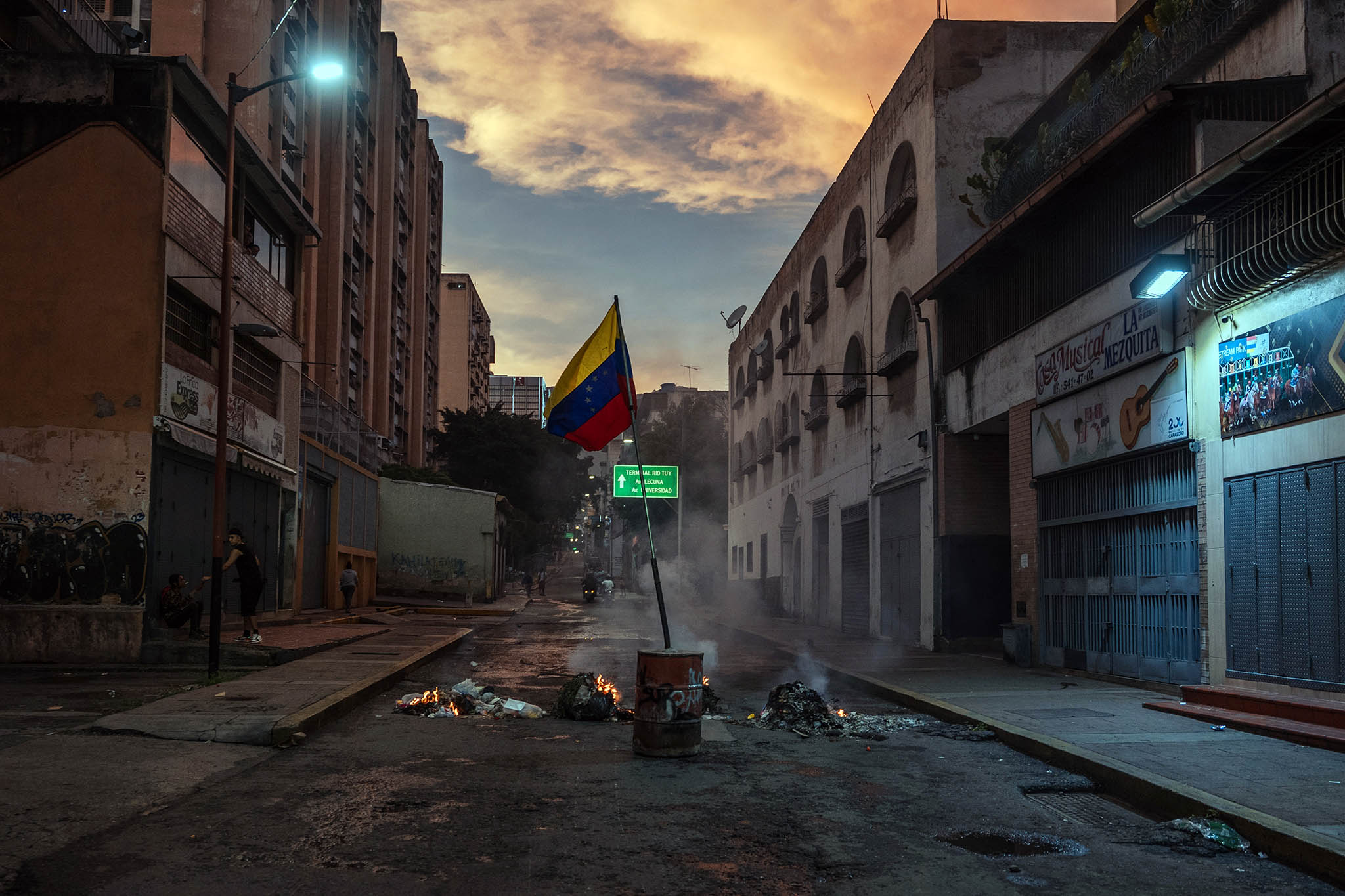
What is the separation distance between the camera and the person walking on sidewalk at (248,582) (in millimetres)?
15039

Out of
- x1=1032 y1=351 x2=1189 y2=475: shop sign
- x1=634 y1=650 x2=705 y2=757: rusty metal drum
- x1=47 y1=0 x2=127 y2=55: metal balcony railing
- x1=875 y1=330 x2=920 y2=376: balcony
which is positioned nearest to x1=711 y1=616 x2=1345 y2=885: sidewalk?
x1=634 y1=650 x2=705 y2=757: rusty metal drum

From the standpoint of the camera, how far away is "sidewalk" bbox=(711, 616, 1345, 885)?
5355 millimetres

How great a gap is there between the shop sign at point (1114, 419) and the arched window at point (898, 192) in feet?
22.3

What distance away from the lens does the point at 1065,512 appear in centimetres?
1458

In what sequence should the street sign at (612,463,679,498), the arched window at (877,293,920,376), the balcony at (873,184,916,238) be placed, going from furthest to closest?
the street sign at (612,463,679,498), the arched window at (877,293,920,376), the balcony at (873,184,916,238)

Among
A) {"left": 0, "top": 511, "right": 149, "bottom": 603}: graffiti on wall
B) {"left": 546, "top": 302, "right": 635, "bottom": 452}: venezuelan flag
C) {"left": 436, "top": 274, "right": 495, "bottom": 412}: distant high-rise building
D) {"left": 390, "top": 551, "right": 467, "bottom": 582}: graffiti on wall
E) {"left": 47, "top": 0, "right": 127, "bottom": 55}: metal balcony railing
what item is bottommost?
{"left": 390, "top": 551, "right": 467, "bottom": 582}: graffiti on wall

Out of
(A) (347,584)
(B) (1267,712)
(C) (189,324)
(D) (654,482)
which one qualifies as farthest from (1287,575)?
(D) (654,482)

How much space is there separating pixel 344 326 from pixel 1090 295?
34983 mm

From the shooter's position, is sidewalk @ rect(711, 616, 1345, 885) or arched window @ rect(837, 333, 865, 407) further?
arched window @ rect(837, 333, 865, 407)

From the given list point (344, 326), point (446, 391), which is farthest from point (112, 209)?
point (446, 391)

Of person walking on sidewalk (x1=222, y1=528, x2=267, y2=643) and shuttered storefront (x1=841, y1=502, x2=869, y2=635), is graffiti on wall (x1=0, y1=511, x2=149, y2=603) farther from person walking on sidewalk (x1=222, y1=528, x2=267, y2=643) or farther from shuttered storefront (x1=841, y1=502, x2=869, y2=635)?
shuttered storefront (x1=841, y1=502, x2=869, y2=635)

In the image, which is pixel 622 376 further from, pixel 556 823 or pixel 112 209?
pixel 112 209

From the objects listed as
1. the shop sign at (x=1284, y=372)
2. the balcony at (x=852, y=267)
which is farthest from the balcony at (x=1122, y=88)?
the balcony at (x=852, y=267)

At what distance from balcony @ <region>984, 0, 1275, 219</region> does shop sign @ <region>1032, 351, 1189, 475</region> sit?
2965mm
